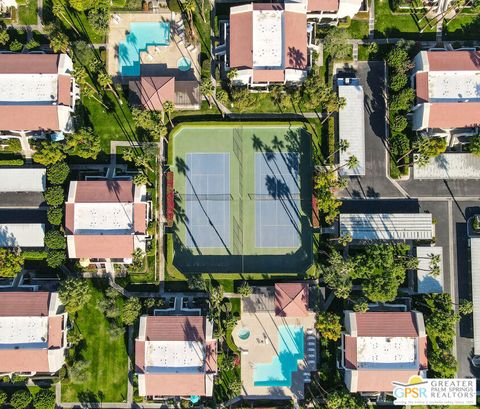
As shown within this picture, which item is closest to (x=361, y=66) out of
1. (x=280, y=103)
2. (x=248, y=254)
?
(x=280, y=103)

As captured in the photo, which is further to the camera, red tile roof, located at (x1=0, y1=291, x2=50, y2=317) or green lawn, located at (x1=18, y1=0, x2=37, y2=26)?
green lawn, located at (x1=18, y1=0, x2=37, y2=26)

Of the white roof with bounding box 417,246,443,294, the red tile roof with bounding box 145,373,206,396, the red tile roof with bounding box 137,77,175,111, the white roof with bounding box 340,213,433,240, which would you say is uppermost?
the red tile roof with bounding box 137,77,175,111

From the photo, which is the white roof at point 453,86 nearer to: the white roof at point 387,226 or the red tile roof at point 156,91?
the white roof at point 387,226

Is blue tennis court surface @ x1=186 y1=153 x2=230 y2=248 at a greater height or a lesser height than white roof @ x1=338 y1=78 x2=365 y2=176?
lesser

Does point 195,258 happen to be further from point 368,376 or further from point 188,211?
point 368,376

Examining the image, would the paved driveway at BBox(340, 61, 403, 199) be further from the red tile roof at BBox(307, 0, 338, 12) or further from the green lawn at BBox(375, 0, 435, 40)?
the red tile roof at BBox(307, 0, 338, 12)

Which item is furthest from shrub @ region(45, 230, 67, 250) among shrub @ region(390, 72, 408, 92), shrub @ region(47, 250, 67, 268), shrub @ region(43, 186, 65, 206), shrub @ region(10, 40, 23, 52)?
shrub @ region(390, 72, 408, 92)
